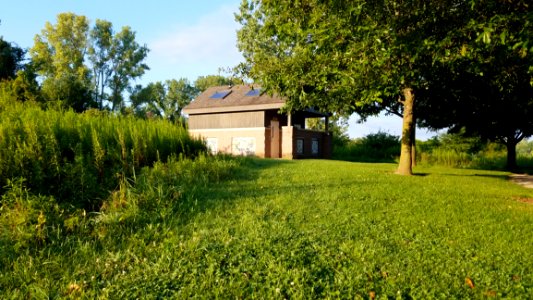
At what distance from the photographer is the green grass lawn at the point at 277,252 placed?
366 cm

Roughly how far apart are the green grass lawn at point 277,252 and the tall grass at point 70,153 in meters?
0.98

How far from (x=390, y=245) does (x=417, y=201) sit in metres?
3.59

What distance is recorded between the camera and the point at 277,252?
4.44 meters

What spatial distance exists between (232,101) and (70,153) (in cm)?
2202

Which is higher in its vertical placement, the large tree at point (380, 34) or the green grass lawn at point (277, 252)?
the large tree at point (380, 34)

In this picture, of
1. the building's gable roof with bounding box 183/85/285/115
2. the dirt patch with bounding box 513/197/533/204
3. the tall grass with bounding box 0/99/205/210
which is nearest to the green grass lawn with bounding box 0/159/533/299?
the tall grass with bounding box 0/99/205/210

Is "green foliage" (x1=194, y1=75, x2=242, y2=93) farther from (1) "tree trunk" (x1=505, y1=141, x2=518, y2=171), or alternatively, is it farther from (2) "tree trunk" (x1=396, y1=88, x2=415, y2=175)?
(2) "tree trunk" (x1=396, y1=88, x2=415, y2=175)

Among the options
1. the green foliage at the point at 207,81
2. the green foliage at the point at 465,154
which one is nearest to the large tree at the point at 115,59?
the green foliage at the point at 207,81

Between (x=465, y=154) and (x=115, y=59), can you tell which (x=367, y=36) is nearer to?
(x=465, y=154)

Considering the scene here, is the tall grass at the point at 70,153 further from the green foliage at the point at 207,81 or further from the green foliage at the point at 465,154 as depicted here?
the green foliage at the point at 207,81

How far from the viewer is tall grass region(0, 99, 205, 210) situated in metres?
6.07

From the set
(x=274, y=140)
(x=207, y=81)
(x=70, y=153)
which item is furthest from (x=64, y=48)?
(x=70, y=153)

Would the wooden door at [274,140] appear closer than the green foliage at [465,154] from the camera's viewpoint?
No

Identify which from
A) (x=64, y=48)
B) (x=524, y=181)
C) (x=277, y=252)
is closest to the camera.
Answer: (x=277, y=252)
